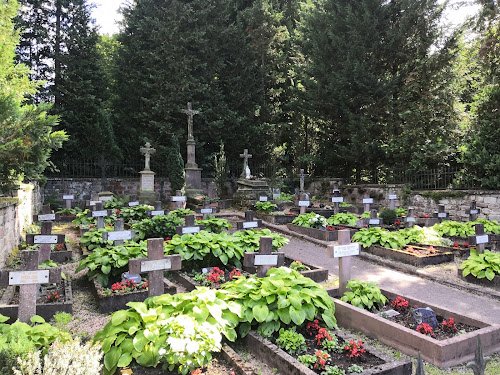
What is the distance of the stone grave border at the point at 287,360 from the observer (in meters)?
3.03

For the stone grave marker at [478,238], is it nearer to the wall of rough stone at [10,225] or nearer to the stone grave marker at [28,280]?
the stone grave marker at [28,280]

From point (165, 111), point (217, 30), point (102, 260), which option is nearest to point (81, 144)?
point (165, 111)

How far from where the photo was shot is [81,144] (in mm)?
19016

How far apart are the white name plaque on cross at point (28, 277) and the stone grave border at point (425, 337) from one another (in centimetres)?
326

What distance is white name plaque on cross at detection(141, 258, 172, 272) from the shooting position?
409cm

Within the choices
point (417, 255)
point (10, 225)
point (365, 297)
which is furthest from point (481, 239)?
point (10, 225)

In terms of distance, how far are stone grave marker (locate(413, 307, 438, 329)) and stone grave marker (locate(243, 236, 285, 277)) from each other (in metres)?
1.67

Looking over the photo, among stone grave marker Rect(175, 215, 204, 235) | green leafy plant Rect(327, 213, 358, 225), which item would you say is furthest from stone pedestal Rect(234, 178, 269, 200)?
stone grave marker Rect(175, 215, 204, 235)

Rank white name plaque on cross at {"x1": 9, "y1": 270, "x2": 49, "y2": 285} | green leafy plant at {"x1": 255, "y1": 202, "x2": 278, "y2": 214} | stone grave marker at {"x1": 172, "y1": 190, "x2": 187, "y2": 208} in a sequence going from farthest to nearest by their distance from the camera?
green leafy plant at {"x1": 255, "y1": 202, "x2": 278, "y2": 214} → stone grave marker at {"x1": 172, "y1": 190, "x2": 187, "y2": 208} → white name plaque on cross at {"x1": 9, "y1": 270, "x2": 49, "y2": 285}

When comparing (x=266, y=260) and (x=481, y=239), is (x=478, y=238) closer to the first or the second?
(x=481, y=239)

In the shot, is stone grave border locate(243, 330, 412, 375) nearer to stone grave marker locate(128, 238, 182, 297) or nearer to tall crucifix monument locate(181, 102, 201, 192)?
stone grave marker locate(128, 238, 182, 297)

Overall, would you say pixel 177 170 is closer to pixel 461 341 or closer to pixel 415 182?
pixel 415 182

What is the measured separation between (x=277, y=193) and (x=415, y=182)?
6.11 m

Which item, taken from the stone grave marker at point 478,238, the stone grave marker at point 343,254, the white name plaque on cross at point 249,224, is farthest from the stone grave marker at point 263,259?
the stone grave marker at point 478,238
